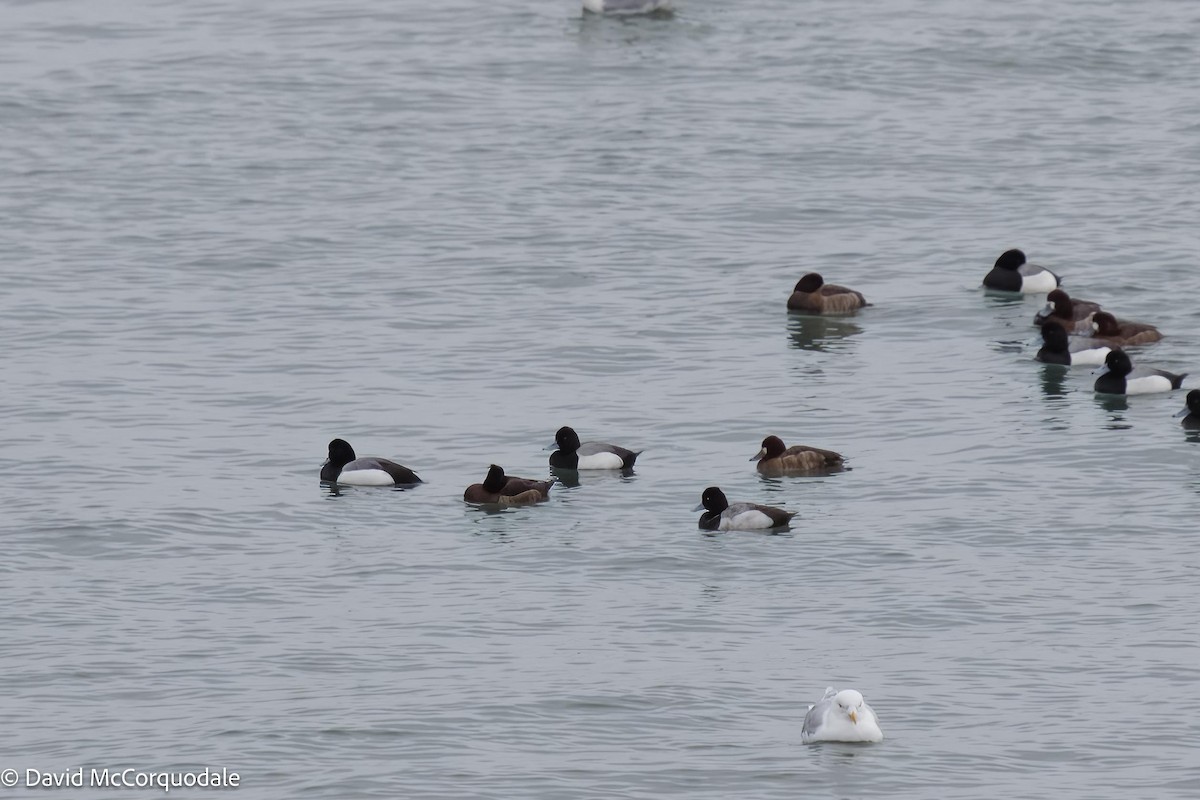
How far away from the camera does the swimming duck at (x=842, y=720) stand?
15.3 m

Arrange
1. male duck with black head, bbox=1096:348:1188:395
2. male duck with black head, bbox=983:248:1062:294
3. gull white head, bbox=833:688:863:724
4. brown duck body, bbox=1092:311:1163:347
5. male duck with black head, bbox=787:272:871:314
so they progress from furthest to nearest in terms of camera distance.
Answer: male duck with black head, bbox=983:248:1062:294
male duck with black head, bbox=787:272:871:314
brown duck body, bbox=1092:311:1163:347
male duck with black head, bbox=1096:348:1188:395
gull white head, bbox=833:688:863:724

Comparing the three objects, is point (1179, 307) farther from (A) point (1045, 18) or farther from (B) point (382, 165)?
(A) point (1045, 18)

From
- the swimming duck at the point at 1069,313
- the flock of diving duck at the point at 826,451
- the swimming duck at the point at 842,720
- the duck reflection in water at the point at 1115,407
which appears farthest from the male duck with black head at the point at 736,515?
the swimming duck at the point at 1069,313

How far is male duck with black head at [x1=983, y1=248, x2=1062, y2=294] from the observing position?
30.7 meters

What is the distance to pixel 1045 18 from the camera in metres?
48.1

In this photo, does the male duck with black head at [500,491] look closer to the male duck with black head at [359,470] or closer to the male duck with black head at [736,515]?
the male duck with black head at [359,470]

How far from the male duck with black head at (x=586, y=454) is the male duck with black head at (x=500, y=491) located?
103cm

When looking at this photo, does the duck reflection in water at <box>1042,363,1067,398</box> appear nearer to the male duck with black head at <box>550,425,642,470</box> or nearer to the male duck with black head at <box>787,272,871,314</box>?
the male duck with black head at <box>787,272,871,314</box>

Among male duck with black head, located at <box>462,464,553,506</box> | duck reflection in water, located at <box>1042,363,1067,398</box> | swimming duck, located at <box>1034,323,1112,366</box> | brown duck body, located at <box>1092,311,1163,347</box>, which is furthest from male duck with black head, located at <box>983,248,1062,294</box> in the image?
male duck with black head, located at <box>462,464,553,506</box>

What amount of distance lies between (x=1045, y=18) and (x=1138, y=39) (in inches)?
94.8

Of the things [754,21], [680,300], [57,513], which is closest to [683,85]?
[754,21]

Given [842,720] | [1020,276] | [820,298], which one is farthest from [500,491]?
[1020,276]

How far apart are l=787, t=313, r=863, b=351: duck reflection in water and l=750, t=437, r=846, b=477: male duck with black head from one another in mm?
5689

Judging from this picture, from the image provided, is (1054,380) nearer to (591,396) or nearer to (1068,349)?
(1068,349)
